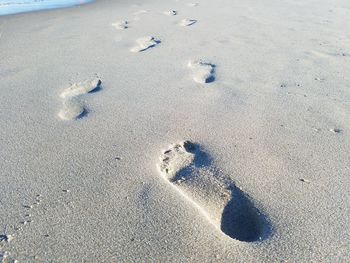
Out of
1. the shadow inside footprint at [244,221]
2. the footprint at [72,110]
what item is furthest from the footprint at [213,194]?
the footprint at [72,110]

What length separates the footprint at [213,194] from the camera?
178cm

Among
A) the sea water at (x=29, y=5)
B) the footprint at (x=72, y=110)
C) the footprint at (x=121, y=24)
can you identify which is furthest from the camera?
the sea water at (x=29, y=5)

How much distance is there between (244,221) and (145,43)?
9.15 ft

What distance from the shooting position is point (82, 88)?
10.2 feet

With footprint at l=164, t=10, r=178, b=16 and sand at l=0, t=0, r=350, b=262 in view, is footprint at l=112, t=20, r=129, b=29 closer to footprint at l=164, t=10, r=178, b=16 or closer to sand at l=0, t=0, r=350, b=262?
sand at l=0, t=0, r=350, b=262

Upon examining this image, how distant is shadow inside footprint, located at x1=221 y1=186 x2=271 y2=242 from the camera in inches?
68.4

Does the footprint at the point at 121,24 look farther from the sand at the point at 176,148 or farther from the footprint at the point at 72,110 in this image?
the footprint at the point at 72,110

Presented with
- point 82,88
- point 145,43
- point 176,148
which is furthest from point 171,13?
point 176,148

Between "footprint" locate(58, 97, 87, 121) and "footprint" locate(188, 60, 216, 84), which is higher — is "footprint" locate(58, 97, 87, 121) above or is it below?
above

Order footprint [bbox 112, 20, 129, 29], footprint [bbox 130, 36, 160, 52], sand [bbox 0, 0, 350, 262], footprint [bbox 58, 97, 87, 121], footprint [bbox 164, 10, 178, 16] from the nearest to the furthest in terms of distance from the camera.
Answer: sand [bbox 0, 0, 350, 262], footprint [bbox 58, 97, 87, 121], footprint [bbox 130, 36, 160, 52], footprint [bbox 112, 20, 129, 29], footprint [bbox 164, 10, 178, 16]

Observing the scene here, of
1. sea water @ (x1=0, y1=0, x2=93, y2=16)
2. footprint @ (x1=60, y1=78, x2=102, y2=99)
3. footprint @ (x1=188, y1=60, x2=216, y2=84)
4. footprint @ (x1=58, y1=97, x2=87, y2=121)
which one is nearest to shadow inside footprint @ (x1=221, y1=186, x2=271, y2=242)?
footprint @ (x1=58, y1=97, x2=87, y2=121)

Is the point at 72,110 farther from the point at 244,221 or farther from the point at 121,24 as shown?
the point at 121,24

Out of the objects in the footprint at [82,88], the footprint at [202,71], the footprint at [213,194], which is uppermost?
the footprint at [213,194]

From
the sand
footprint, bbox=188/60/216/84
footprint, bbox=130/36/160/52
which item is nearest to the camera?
the sand
